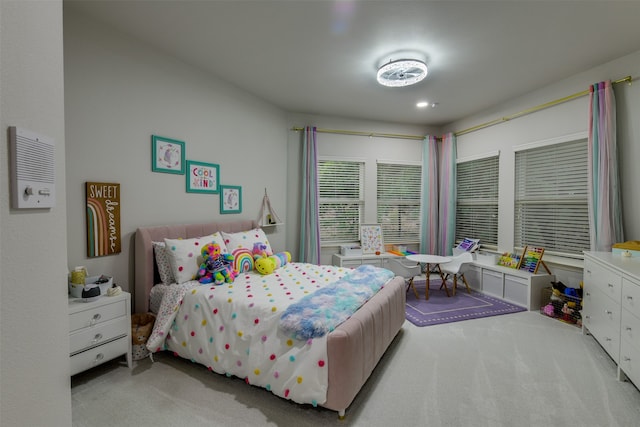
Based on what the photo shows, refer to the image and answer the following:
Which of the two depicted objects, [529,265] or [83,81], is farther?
[529,265]

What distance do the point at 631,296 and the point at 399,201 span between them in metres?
3.59

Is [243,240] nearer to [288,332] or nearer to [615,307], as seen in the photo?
[288,332]

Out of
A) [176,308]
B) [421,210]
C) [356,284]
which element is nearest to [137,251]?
[176,308]

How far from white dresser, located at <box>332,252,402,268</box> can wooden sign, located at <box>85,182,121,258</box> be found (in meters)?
3.08

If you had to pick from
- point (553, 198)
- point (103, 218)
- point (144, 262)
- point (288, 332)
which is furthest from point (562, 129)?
point (103, 218)

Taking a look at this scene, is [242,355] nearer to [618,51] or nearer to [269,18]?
[269,18]

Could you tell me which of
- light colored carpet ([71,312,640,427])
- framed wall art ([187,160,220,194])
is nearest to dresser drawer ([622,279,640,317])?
light colored carpet ([71,312,640,427])

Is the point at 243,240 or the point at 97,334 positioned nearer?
the point at 97,334

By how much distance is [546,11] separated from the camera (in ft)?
7.57

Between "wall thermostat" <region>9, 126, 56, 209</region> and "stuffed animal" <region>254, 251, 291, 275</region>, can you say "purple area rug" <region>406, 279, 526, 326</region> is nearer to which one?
"stuffed animal" <region>254, 251, 291, 275</region>

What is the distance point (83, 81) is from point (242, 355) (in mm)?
2538

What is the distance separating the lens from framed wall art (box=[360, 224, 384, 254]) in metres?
5.00

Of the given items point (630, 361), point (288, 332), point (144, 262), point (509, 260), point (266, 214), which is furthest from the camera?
point (266, 214)

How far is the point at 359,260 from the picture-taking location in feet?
15.6
